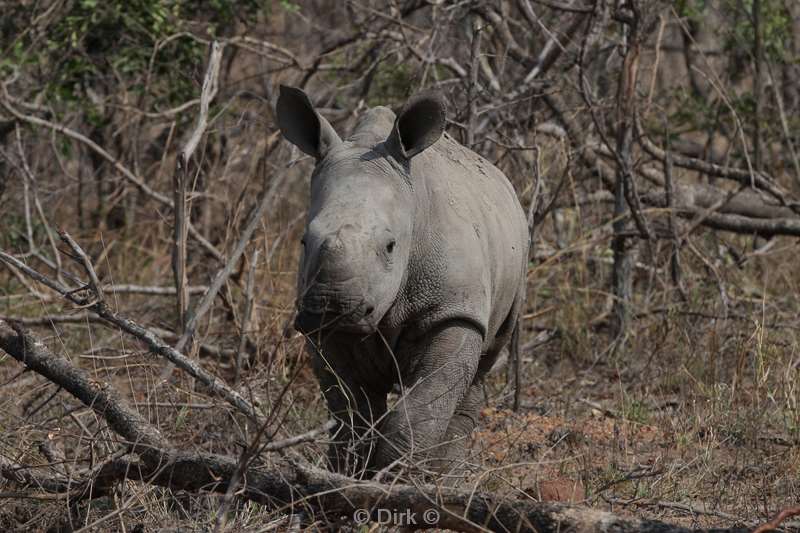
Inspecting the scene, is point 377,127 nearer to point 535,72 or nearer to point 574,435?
point 574,435

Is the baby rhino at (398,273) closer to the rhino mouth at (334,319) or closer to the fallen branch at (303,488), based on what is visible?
the rhino mouth at (334,319)

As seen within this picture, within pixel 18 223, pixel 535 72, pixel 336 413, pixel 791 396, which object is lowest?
pixel 18 223

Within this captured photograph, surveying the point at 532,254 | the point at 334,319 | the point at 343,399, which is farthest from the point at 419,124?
the point at 532,254

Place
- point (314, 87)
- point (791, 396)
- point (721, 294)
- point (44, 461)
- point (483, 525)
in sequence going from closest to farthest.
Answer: point (483, 525)
point (44, 461)
point (791, 396)
point (721, 294)
point (314, 87)

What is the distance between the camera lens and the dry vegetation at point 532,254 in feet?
17.4

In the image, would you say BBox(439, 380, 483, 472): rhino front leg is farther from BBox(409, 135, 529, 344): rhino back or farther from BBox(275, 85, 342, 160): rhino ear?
BBox(275, 85, 342, 160): rhino ear

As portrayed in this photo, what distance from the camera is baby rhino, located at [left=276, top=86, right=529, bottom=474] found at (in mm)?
4113

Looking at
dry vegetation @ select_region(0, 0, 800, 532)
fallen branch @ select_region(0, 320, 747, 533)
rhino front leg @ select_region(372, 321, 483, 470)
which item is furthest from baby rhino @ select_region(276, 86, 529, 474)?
dry vegetation @ select_region(0, 0, 800, 532)

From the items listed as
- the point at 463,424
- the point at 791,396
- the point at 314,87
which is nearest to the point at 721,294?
the point at 791,396

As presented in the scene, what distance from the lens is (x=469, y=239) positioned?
4.66m

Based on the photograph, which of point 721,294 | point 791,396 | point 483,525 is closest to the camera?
point 483,525

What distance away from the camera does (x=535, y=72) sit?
7.96 m

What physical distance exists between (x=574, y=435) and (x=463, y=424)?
1.07 m

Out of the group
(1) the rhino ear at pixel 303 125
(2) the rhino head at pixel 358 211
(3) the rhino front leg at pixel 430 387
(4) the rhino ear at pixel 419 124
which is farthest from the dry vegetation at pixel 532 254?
(4) the rhino ear at pixel 419 124
